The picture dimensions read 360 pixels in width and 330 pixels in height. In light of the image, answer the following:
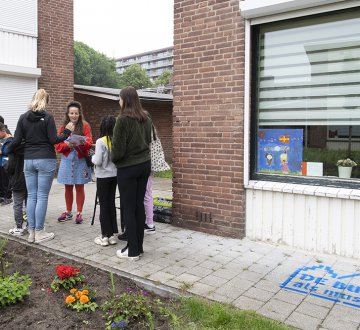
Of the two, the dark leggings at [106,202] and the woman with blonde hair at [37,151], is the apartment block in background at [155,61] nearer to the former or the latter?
the woman with blonde hair at [37,151]

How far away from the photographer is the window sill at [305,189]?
4.62 m

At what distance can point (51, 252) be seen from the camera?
500 cm

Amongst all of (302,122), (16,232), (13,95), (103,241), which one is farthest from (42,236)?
(13,95)

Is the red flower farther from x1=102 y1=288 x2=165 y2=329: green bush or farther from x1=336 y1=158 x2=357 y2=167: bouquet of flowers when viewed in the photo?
x1=336 y1=158 x2=357 y2=167: bouquet of flowers

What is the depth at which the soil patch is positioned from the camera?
3234mm

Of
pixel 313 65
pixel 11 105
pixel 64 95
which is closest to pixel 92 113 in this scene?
pixel 64 95

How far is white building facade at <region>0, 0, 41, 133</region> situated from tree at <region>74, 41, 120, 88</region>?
43.1 metres

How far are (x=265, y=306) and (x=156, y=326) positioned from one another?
3.27ft

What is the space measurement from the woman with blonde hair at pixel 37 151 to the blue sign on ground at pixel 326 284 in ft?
10.7

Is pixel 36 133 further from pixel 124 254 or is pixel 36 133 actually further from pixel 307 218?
pixel 307 218

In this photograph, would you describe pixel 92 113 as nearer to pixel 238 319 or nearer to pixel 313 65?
pixel 313 65

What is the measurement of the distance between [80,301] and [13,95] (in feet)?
30.7

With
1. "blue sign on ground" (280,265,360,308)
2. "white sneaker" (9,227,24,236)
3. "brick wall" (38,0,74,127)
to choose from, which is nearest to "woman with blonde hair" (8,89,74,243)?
"white sneaker" (9,227,24,236)

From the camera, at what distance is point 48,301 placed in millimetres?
3611
